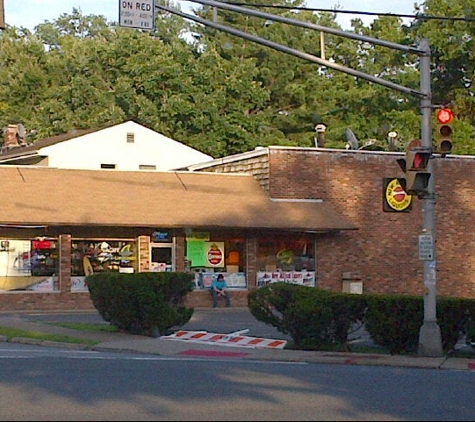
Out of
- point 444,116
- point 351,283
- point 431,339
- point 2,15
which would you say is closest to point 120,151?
point 351,283

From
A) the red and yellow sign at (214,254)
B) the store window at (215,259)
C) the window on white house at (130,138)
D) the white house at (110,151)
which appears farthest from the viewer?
the window on white house at (130,138)

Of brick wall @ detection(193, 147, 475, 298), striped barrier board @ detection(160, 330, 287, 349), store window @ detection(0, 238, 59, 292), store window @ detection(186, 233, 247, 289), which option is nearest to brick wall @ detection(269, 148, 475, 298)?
brick wall @ detection(193, 147, 475, 298)

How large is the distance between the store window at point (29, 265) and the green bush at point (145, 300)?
31.8 ft

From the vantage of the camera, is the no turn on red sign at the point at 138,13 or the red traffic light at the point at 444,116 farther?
the red traffic light at the point at 444,116

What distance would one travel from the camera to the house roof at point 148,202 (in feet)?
108

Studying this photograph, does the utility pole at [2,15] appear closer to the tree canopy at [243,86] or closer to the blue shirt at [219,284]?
the blue shirt at [219,284]

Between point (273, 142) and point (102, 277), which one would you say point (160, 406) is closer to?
point (102, 277)

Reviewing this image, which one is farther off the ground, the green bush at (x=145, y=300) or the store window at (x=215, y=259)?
the store window at (x=215, y=259)

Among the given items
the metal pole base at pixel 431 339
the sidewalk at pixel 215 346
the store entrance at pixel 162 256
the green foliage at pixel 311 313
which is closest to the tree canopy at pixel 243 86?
the store entrance at pixel 162 256

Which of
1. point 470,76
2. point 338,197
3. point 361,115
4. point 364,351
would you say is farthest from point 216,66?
point 364,351

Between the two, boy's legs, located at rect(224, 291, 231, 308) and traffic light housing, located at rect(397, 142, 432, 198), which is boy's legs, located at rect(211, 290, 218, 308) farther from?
traffic light housing, located at rect(397, 142, 432, 198)

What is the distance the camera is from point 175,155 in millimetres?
49562

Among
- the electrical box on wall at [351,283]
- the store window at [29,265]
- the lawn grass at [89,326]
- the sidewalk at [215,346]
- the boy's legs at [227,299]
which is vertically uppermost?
the store window at [29,265]

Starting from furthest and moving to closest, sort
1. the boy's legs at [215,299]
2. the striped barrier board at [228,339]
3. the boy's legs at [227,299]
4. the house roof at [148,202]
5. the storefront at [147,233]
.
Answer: the boy's legs at [227,299], the boy's legs at [215,299], the storefront at [147,233], the house roof at [148,202], the striped barrier board at [228,339]
